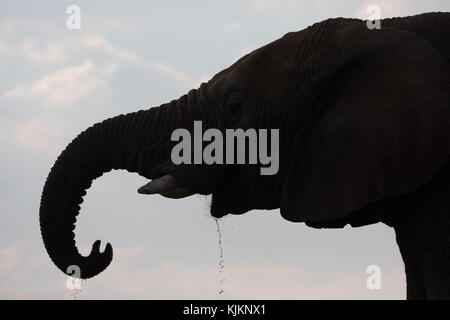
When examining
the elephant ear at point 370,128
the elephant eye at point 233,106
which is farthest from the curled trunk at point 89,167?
the elephant ear at point 370,128

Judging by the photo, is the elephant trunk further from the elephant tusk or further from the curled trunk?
the elephant tusk

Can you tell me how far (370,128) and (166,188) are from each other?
1202 millimetres

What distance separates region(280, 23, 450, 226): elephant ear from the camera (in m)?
4.63

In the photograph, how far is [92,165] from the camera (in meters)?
5.50

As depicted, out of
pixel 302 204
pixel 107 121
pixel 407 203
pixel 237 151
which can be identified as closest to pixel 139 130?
pixel 107 121

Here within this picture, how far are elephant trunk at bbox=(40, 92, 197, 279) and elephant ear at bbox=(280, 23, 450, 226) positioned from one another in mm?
900

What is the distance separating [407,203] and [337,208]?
0.37m

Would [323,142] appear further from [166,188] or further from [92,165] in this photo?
[92,165]

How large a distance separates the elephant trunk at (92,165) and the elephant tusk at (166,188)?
217 millimetres

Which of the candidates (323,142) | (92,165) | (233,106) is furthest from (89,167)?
(323,142)

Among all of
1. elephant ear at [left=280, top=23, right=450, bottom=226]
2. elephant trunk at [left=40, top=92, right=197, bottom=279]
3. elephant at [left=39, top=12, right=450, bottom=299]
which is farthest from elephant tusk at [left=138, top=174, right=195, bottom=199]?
elephant ear at [left=280, top=23, right=450, bottom=226]

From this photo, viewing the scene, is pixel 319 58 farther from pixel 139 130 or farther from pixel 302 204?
pixel 139 130
